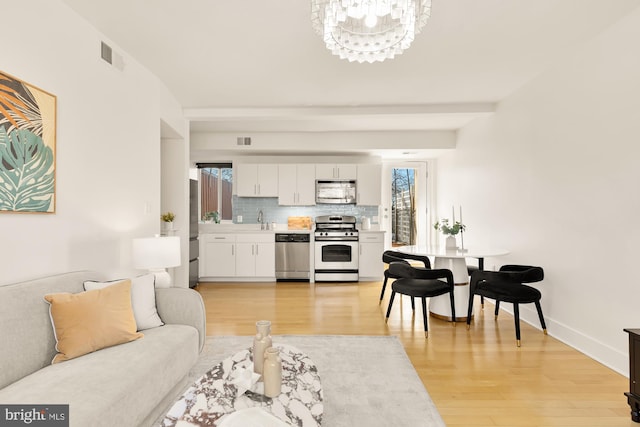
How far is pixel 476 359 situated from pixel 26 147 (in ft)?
11.6

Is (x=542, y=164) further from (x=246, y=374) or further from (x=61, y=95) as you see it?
(x=61, y=95)

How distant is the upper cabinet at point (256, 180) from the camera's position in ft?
20.5

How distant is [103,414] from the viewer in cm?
138

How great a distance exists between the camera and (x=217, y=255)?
5824mm

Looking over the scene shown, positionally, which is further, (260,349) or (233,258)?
(233,258)

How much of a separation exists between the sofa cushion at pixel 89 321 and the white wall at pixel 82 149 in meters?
0.45

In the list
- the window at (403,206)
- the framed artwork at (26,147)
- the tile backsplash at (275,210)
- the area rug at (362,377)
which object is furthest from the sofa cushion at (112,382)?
the window at (403,206)

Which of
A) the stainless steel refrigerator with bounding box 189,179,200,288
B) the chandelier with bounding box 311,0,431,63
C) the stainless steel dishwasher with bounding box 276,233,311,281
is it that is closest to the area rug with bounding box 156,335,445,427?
the chandelier with bounding box 311,0,431,63

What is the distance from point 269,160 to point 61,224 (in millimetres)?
4399

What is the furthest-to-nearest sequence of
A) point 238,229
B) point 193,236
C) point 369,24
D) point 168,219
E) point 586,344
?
point 238,229 < point 193,236 < point 168,219 < point 586,344 < point 369,24

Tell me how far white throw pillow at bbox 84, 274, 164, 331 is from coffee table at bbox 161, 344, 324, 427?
0.80 metres

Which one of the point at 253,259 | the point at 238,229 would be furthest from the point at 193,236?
the point at 253,259

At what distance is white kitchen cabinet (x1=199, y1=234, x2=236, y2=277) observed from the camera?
Answer: 582 centimetres

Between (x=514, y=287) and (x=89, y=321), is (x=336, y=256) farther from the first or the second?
(x=89, y=321)
